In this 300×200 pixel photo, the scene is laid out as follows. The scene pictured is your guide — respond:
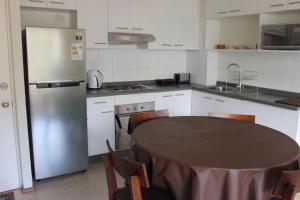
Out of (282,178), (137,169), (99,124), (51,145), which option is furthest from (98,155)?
(282,178)

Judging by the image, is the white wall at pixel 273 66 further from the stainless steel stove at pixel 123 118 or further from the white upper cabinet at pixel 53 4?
the white upper cabinet at pixel 53 4

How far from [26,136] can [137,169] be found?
178 cm

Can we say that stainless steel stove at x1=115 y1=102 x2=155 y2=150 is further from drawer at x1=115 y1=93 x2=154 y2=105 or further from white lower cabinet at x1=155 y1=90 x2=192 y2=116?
white lower cabinet at x1=155 y1=90 x2=192 y2=116

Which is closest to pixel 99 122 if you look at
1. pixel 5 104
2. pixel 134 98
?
pixel 134 98

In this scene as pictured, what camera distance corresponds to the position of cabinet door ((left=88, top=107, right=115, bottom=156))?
11.4 feet

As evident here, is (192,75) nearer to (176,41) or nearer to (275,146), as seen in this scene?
(176,41)

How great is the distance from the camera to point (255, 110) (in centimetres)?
327

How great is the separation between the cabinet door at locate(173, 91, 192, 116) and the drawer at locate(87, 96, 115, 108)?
972mm

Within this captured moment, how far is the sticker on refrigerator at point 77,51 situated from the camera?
9.93 ft

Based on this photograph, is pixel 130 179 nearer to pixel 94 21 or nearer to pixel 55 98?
pixel 55 98

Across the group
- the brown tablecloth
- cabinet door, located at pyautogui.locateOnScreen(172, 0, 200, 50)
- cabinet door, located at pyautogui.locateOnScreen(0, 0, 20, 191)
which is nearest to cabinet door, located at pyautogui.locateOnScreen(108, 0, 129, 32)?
cabinet door, located at pyautogui.locateOnScreen(172, 0, 200, 50)

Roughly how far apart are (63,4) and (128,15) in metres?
0.83

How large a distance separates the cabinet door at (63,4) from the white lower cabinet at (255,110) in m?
2.03

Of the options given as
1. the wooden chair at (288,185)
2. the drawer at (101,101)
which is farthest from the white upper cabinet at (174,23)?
the wooden chair at (288,185)
